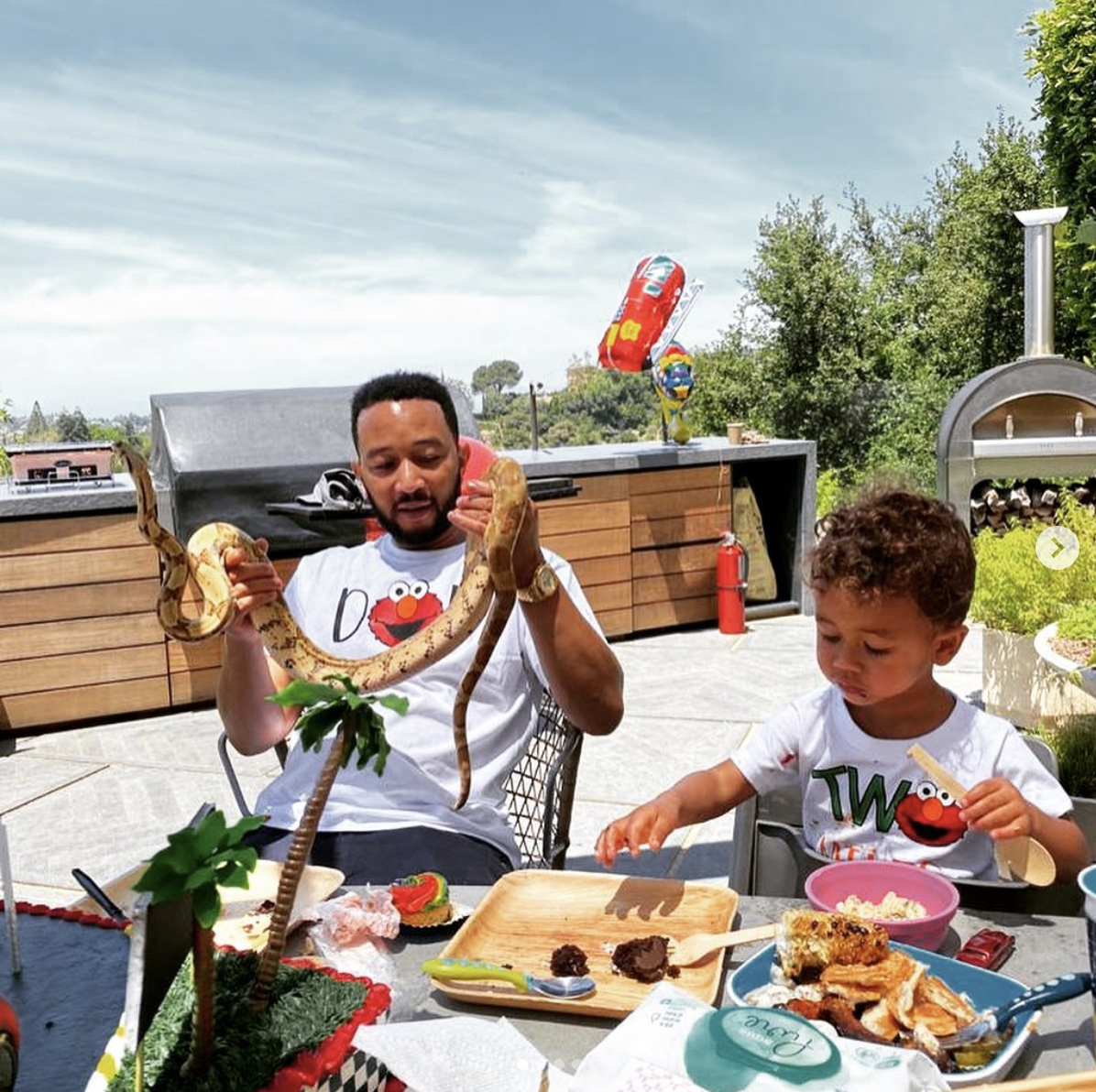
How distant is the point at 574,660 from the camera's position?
7.14 feet

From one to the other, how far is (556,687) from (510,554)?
0.73 m

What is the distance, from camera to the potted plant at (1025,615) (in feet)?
15.9

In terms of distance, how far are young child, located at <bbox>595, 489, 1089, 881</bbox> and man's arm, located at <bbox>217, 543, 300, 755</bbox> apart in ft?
2.84

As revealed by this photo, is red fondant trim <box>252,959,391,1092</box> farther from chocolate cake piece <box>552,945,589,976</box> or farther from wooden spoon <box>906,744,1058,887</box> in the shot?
wooden spoon <box>906,744,1058,887</box>

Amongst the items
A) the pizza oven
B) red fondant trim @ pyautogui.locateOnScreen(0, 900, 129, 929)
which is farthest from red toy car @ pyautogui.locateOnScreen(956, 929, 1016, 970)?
the pizza oven

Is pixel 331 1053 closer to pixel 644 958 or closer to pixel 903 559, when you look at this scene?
pixel 644 958

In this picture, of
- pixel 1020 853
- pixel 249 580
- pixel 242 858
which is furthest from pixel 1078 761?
pixel 242 858

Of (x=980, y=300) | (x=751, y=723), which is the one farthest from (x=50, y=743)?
(x=980, y=300)

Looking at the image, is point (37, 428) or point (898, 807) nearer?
point (898, 807)

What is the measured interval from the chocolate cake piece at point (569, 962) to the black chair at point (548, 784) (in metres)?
0.76

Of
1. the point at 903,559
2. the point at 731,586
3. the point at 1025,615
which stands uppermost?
the point at 903,559

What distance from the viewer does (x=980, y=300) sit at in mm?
21844

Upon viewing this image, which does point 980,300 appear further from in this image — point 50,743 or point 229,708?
point 229,708

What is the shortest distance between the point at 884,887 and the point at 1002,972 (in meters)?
0.20
